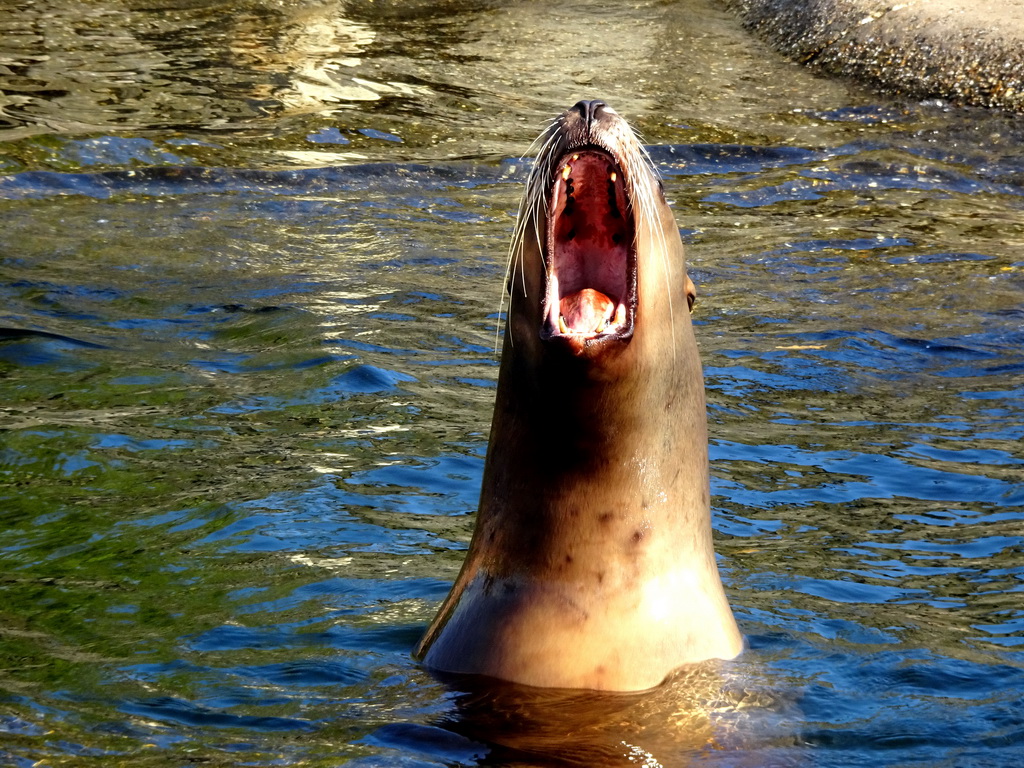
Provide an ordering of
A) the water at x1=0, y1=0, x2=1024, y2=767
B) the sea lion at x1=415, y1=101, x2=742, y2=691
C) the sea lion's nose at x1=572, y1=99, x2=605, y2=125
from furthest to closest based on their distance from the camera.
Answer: the water at x1=0, y1=0, x2=1024, y2=767 < the sea lion's nose at x1=572, y1=99, x2=605, y2=125 < the sea lion at x1=415, y1=101, x2=742, y2=691

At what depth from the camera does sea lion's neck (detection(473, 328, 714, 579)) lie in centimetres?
391

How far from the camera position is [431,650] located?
4.19 metres

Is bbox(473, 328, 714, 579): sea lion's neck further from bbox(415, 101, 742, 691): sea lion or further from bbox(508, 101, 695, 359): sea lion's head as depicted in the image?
bbox(508, 101, 695, 359): sea lion's head

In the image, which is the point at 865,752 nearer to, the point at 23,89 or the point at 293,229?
the point at 293,229

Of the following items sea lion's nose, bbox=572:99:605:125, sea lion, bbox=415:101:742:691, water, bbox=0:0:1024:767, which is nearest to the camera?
sea lion, bbox=415:101:742:691

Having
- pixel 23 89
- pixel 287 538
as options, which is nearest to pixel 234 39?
pixel 23 89

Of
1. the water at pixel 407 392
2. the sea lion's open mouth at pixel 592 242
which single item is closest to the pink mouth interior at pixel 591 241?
the sea lion's open mouth at pixel 592 242

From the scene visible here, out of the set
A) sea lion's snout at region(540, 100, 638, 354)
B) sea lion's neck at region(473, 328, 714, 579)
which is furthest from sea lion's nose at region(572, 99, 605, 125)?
sea lion's neck at region(473, 328, 714, 579)

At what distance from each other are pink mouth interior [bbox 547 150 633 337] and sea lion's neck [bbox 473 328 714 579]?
179 millimetres

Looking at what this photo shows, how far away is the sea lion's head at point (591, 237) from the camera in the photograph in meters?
3.98

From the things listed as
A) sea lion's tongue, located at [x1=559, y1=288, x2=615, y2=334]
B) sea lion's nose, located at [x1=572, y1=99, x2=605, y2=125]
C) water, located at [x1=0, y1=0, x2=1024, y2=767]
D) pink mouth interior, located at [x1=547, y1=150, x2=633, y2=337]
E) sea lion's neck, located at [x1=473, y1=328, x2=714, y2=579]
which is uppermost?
sea lion's nose, located at [x1=572, y1=99, x2=605, y2=125]

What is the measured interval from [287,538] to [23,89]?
872cm

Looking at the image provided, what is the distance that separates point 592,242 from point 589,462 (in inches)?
25.2

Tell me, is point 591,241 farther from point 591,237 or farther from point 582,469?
point 582,469
